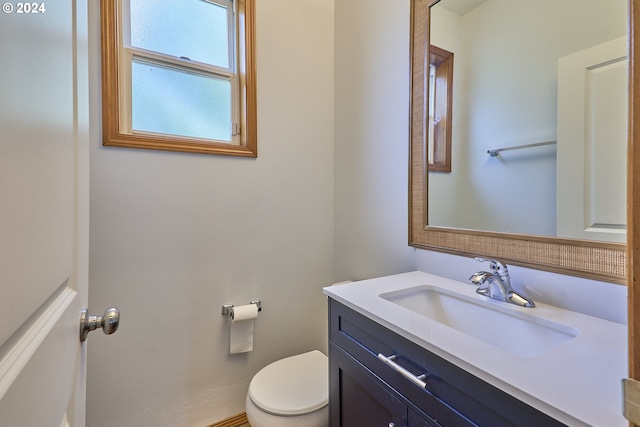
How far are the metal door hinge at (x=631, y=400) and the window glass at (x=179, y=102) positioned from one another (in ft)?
5.16

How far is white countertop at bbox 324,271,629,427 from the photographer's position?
41 centimetres

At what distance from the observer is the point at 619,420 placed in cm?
38

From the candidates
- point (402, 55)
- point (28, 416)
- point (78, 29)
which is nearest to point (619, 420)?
point (28, 416)

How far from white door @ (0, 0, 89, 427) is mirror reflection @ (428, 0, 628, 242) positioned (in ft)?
3.71

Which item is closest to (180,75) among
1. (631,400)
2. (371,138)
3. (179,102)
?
(179,102)

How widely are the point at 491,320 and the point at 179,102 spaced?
1639 millimetres

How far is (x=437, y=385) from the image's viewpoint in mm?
598

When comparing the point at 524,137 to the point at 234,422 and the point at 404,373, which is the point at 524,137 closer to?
the point at 404,373

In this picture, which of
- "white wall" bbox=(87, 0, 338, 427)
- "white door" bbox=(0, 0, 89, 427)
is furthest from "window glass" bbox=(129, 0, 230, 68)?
"white door" bbox=(0, 0, 89, 427)

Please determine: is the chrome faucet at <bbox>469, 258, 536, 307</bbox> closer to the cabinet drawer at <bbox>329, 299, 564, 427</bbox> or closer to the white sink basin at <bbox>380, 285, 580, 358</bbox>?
the white sink basin at <bbox>380, 285, 580, 358</bbox>

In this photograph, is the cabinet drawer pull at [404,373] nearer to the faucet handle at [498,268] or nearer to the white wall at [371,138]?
the faucet handle at [498,268]

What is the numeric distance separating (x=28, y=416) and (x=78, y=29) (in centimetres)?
64

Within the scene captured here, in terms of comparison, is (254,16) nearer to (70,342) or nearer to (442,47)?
(442,47)

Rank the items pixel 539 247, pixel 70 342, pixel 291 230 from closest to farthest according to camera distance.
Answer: pixel 70 342 → pixel 539 247 → pixel 291 230
